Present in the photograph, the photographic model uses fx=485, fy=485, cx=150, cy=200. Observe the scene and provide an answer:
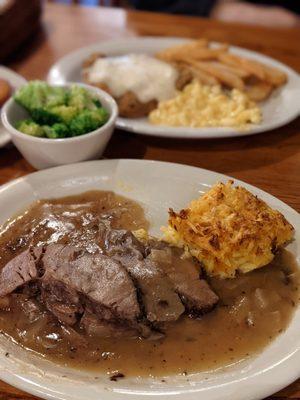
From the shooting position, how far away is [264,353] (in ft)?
5.50

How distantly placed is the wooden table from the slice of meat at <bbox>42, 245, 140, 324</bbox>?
37 centimetres

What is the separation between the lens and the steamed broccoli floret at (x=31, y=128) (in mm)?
2459

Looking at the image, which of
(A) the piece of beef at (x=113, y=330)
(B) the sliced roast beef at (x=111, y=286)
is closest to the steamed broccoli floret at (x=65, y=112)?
(B) the sliced roast beef at (x=111, y=286)

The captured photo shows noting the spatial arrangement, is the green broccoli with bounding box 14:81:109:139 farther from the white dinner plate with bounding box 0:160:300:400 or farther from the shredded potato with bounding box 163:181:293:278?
the white dinner plate with bounding box 0:160:300:400

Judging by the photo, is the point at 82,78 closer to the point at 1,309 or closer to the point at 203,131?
the point at 203,131

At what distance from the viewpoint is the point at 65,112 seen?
8.30 ft

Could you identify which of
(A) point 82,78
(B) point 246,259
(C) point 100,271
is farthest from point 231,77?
(C) point 100,271

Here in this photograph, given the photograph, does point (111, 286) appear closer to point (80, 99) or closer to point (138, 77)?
point (80, 99)

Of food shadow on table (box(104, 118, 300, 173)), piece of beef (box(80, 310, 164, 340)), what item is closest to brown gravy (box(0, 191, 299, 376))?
piece of beef (box(80, 310, 164, 340))

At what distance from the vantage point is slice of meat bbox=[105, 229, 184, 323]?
1.73 m

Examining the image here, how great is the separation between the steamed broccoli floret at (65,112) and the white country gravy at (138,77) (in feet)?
1.65

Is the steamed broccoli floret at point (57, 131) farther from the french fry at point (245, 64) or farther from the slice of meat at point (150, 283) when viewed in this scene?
the french fry at point (245, 64)

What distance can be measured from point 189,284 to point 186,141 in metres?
1.25

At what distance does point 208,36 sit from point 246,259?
261cm
